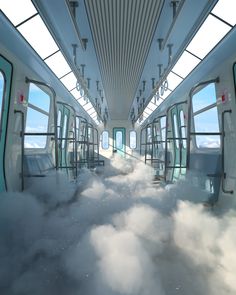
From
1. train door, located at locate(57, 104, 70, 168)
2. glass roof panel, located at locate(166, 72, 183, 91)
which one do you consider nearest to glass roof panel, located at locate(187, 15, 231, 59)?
glass roof panel, located at locate(166, 72, 183, 91)

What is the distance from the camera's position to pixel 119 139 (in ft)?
54.4

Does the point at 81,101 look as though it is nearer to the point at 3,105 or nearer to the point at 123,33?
the point at 123,33

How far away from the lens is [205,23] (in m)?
4.03

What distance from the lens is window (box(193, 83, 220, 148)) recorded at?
4.81 metres

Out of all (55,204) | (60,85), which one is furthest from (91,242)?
(60,85)

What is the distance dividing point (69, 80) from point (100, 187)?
274cm

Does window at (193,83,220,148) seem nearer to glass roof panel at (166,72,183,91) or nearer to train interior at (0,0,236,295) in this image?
→ train interior at (0,0,236,295)

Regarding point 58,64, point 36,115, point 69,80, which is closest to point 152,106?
point 69,80

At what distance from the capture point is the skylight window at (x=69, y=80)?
674 cm

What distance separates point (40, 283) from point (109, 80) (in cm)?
618

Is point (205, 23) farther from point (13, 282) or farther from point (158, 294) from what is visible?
point (13, 282)

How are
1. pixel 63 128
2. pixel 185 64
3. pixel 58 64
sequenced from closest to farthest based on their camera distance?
1. pixel 185 64
2. pixel 58 64
3. pixel 63 128

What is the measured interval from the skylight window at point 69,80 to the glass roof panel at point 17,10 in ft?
9.69

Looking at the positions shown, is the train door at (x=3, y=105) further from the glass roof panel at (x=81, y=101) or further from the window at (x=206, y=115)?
the glass roof panel at (x=81, y=101)
